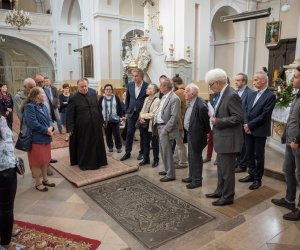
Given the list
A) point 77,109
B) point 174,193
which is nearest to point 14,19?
point 77,109

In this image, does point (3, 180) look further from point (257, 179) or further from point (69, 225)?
point (257, 179)

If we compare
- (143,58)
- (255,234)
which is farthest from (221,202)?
(143,58)

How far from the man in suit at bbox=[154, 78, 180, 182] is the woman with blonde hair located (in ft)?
4.90

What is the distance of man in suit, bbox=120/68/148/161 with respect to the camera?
471 centimetres

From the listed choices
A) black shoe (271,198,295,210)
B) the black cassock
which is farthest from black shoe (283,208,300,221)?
the black cassock

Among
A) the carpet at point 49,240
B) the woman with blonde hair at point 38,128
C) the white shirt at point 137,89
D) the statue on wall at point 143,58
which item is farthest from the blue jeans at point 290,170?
the statue on wall at point 143,58

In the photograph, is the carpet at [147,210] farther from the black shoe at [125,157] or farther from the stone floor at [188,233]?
the black shoe at [125,157]

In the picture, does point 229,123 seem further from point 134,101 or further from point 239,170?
point 134,101

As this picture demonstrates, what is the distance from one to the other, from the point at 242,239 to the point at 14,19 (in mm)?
12357

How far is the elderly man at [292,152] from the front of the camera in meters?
2.61

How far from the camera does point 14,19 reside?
Answer: 11398 millimetres

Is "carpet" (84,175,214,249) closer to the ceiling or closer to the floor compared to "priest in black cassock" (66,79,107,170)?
closer to the floor

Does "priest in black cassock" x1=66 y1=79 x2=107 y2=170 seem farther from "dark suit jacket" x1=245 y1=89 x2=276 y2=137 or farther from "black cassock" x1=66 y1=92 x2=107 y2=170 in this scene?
"dark suit jacket" x1=245 y1=89 x2=276 y2=137

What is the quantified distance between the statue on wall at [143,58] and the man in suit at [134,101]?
4.57 m
